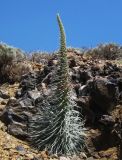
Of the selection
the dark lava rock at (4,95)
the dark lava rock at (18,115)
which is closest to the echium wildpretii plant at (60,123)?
the dark lava rock at (18,115)

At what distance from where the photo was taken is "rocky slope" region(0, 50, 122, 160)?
8414 mm

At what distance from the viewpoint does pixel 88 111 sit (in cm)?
930

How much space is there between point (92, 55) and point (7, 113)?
5.60 metres

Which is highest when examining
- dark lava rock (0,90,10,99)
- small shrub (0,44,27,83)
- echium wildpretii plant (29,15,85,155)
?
small shrub (0,44,27,83)

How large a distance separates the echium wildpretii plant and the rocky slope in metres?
0.18

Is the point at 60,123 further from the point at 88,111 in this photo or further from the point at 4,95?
the point at 4,95

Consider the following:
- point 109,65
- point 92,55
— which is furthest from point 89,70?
point 92,55

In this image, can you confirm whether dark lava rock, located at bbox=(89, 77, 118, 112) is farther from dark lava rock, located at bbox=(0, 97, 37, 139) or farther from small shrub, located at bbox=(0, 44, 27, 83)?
small shrub, located at bbox=(0, 44, 27, 83)

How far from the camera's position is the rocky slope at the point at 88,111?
331 inches

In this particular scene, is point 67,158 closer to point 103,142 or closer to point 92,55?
point 103,142

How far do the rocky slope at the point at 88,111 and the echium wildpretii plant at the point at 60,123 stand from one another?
18 cm

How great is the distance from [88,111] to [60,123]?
2.75 feet

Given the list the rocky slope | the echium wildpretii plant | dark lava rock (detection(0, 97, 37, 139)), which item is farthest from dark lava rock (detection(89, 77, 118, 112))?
dark lava rock (detection(0, 97, 37, 139))

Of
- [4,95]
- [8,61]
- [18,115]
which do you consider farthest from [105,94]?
[8,61]
